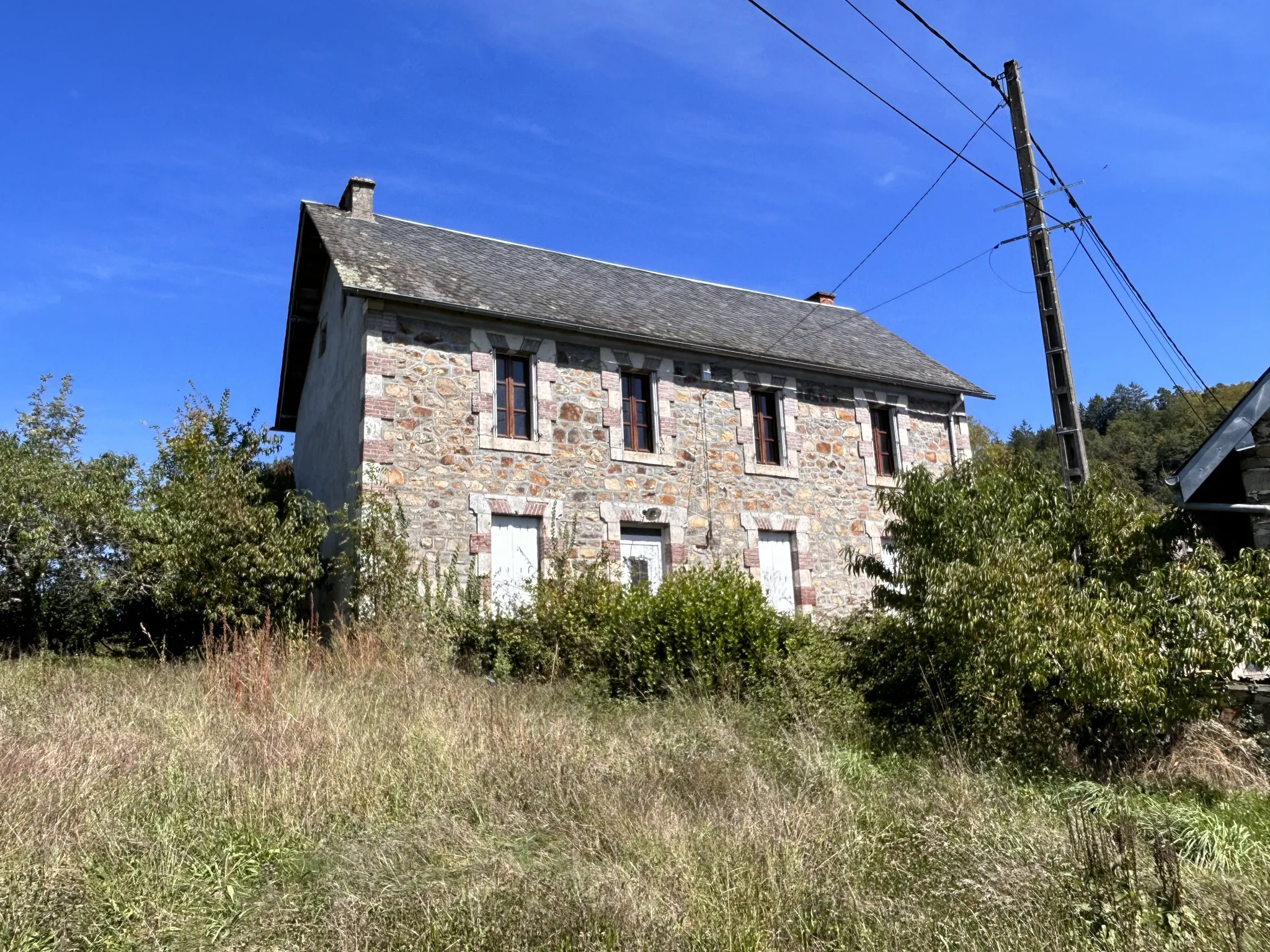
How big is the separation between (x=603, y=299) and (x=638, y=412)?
91.1 inches

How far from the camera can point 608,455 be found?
1292cm

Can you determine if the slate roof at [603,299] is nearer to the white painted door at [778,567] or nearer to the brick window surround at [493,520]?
the brick window surround at [493,520]

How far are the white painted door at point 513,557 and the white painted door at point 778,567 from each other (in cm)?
364

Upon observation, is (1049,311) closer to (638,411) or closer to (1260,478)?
(1260,478)

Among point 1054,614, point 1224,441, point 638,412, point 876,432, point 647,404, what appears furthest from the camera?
point 876,432

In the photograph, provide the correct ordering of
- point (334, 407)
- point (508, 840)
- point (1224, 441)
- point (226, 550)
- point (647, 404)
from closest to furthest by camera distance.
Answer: point (508, 840) < point (1224, 441) < point (226, 550) < point (334, 407) < point (647, 404)

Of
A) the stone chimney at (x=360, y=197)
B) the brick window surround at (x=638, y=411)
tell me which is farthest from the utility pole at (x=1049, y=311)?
the stone chimney at (x=360, y=197)

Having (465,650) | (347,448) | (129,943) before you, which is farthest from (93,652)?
(129,943)

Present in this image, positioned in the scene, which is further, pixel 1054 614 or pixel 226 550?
pixel 226 550

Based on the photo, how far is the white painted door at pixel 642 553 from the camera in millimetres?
12797

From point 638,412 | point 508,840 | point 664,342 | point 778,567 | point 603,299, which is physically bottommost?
point 508,840

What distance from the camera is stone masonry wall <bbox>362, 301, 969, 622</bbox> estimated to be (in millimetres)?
11680

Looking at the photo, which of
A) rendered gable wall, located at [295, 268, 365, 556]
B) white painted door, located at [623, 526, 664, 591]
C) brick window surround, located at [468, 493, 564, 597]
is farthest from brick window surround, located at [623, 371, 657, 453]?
rendered gable wall, located at [295, 268, 365, 556]

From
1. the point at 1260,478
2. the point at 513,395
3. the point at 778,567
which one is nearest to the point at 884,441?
the point at 778,567
